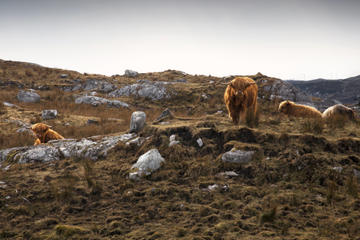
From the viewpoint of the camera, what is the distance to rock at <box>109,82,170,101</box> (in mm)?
27422

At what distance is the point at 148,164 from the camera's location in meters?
6.10

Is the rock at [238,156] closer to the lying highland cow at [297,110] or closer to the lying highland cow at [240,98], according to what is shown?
the lying highland cow at [240,98]

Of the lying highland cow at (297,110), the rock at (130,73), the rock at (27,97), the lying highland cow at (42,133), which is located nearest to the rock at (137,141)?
the lying highland cow at (42,133)

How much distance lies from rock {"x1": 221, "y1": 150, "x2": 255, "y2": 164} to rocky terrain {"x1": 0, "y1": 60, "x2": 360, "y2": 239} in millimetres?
25

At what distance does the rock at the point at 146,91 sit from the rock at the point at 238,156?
21.5 metres

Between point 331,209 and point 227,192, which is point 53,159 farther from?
point 331,209

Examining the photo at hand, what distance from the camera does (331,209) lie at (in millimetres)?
4027

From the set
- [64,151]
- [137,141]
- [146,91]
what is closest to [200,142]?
[137,141]

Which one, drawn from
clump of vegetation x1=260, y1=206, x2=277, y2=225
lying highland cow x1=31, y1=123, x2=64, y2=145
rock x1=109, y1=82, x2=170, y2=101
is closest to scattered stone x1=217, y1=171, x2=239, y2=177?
clump of vegetation x1=260, y1=206, x2=277, y2=225

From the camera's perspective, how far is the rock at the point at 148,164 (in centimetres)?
593

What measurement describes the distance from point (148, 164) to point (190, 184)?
129 cm

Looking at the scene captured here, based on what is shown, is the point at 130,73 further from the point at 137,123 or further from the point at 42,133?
the point at 137,123

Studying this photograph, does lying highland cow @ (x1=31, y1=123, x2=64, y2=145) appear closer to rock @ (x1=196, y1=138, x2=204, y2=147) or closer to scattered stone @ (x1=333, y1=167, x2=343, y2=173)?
rock @ (x1=196, y1=138, x2=204, y2=147)

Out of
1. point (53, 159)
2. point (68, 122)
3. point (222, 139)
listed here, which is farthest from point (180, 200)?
point (68, 122)
